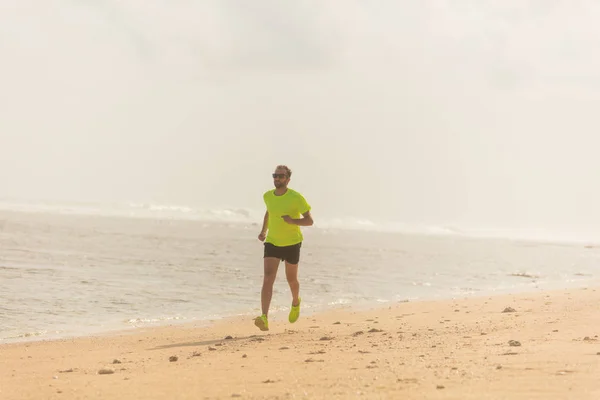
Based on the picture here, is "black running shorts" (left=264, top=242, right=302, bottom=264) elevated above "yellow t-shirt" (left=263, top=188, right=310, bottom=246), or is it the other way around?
"yellow t-shirt" (left=263, top=188, right=310, bottom=246)

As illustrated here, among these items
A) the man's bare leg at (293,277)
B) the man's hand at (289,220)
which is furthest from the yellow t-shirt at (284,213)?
the man's bare leg at (293,277)

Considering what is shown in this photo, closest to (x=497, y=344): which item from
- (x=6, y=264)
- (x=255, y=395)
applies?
(x=255, y=395)

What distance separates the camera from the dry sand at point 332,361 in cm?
488

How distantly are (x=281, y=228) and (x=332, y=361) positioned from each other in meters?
2.84

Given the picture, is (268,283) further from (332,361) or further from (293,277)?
(332,361)

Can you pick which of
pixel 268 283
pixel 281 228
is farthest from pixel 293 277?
pixel 281 228

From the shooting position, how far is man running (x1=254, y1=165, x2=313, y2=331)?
853 centimetres

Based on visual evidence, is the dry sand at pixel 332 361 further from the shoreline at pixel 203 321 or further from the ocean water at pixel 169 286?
the ocean water at pixel 169 286

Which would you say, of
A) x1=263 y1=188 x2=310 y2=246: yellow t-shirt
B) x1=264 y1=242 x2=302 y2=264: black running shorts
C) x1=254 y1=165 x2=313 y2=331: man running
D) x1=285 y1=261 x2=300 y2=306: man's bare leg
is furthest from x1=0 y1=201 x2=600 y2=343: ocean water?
x1=263 y1=188 x2=310 y2=246: yellow t-shirt

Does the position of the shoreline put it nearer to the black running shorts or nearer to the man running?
the man running

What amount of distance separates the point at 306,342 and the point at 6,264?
41.8 feet

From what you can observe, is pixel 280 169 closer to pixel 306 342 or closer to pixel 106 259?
pixel 306 342

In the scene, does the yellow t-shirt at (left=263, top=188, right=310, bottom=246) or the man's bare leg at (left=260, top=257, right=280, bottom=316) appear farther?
the man's bare leg at (left=260, top=257, right=280, bottom=316)

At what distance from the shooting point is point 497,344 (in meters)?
6.65
